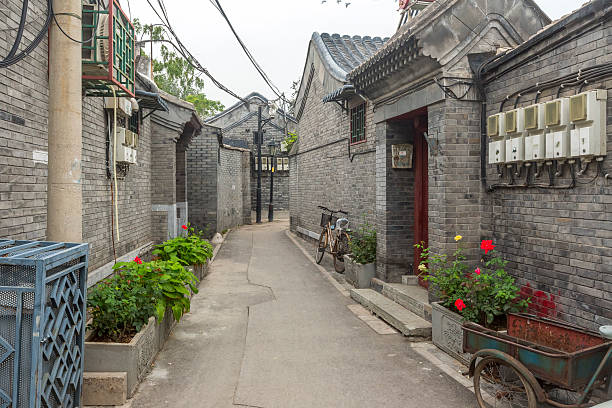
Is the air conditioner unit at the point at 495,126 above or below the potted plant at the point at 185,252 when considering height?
above

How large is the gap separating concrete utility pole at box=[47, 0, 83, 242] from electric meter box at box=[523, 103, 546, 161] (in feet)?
13.8

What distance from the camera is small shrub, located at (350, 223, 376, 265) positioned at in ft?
27.6

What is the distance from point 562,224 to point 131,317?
4.15m

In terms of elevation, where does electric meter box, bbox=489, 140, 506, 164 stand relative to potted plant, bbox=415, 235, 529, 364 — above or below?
above

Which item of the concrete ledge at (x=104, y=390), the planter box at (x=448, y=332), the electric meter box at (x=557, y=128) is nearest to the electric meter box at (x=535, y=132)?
the electric meter box at (x=557, y=128)

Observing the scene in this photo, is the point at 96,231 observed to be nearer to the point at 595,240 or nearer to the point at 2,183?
the point at 2,183

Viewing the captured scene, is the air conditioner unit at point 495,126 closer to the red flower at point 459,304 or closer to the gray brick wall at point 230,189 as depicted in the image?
the red flower at point 459,304

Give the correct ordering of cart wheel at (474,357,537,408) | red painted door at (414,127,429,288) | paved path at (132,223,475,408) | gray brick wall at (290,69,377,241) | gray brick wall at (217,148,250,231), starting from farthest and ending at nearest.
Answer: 1. gray brick wall at (217,148,250,231)
2. gray brick wall at (290,69,377,241)
3. red painted door at (414,127,429,288)
4. paved path at (132,223,475,408)
5. cart wheel at (474,357,537,408)

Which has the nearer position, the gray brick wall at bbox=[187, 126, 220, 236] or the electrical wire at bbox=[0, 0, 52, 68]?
the electrical wire at bbox=[0, 0, 52, 68]

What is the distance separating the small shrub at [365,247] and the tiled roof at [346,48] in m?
4.97

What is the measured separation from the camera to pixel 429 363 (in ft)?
16.0

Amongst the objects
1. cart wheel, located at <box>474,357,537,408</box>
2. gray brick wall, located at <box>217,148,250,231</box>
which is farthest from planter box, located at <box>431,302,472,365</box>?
gray brick wall, located at <box>217,148,250,231</box>

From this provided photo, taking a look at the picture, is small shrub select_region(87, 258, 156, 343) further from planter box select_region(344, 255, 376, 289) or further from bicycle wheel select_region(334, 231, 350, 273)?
bicycle wheel select_region(334, 231, 350, 273)

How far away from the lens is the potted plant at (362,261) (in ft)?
27.1
